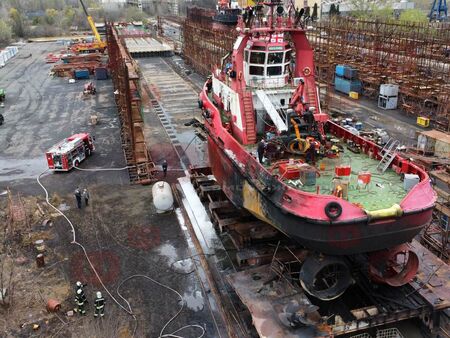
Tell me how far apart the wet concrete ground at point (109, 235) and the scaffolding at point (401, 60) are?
14704 mm

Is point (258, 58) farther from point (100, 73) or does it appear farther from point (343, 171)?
point (100, 73)

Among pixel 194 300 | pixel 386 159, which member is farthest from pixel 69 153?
pixel 386 159

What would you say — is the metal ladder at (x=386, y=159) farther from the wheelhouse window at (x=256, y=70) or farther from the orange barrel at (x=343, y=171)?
the wheelhouse window at (x=256, y=70)

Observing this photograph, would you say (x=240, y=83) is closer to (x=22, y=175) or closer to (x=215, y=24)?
(x=22, y=175)

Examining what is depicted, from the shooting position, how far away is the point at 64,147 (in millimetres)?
20359

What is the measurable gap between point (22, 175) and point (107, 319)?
1191 centimetres

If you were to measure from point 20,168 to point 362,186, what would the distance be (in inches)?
667

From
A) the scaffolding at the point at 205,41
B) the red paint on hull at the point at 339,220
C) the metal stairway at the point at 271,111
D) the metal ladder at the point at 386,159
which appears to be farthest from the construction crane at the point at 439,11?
the red paint on hull at the point at 339,220

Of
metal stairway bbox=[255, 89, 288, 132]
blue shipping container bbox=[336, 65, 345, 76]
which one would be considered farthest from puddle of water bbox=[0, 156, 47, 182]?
blue shipping container bbox=[336, 65, 345, 76]

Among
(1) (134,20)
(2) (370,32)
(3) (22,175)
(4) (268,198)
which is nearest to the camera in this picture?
(4) (268,198)

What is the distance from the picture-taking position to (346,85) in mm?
33469

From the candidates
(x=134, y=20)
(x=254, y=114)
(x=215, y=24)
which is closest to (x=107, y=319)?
(x=254, y=114)

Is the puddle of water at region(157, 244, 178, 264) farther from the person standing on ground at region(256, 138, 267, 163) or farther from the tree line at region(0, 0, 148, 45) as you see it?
the tree line at region(0, 0, 148, 45)

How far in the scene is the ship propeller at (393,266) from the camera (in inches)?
388
